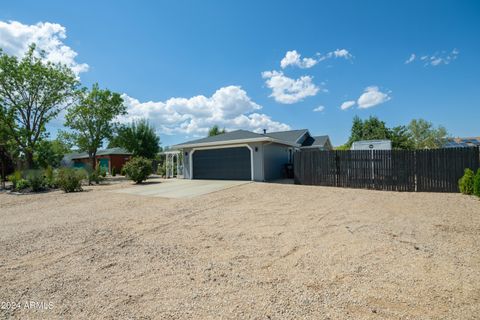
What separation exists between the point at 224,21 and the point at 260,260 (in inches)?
464

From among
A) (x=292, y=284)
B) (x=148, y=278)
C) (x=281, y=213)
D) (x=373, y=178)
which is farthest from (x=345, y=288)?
(x=373, y=178)

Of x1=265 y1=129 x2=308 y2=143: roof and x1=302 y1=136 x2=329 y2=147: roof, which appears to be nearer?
x1=265 y1=129 x2=308 y2=143: roof

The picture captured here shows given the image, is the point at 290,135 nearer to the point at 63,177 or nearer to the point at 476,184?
the point at 476,184

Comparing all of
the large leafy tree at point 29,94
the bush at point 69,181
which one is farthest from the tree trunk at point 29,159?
the bush at point 69,181

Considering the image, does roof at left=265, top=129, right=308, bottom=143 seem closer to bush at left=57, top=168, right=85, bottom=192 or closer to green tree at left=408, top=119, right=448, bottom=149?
bush at left=57, top=168, right=85, bottom=192

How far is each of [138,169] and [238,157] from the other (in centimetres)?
675

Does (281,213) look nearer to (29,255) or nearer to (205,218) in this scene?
(205,218)

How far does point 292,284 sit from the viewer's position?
9.02ft

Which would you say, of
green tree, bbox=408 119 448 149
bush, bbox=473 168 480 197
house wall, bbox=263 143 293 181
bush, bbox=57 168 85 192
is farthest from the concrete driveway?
green tree, bbox=408 119 448 149

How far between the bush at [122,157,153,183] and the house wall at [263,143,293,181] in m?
8.14

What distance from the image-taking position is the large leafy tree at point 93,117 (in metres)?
21.6

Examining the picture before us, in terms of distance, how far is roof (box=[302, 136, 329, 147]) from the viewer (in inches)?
851

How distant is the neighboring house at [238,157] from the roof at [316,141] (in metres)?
4.64

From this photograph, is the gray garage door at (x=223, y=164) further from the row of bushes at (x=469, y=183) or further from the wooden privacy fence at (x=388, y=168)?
the row of bushes at (x=469, y=183)
